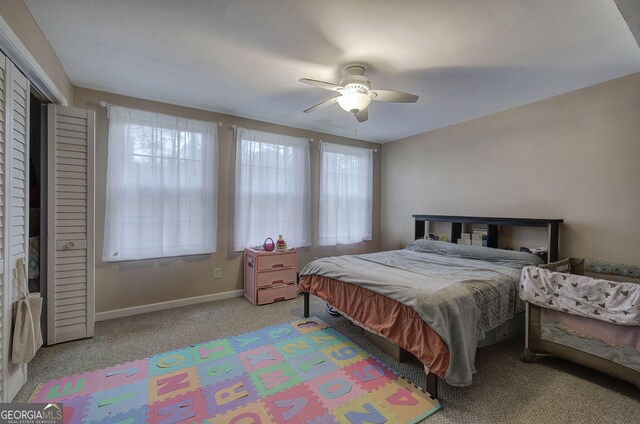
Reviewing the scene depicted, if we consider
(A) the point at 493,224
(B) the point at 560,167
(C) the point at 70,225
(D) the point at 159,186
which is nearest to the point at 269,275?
(D) the point at 159,186

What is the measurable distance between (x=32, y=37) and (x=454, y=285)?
3.26 m

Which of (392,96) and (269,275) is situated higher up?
(392,96)

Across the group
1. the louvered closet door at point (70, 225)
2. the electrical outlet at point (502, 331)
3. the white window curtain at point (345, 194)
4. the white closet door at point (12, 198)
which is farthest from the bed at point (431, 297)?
the white closet door at point (12, 198)

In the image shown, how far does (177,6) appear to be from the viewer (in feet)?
5.39

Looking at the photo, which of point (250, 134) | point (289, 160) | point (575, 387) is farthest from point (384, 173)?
point (575, 387)

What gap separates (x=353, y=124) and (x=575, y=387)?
3415 mm

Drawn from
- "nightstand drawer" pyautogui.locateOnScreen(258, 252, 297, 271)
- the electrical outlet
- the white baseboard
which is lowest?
the white baseboard

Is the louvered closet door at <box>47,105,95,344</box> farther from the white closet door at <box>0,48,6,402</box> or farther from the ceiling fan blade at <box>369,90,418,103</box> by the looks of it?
the ceiling fan blade at <box>369,90,418,103</box>

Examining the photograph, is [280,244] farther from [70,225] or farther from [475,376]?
[475,376]

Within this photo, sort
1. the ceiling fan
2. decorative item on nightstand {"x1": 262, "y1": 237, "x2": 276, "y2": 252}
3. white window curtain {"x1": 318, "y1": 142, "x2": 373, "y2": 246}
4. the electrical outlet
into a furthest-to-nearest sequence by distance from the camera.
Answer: white window curtain {"x1": 318, "y1": 142, "x2": 373, "y2": 246} < decorative item on nightstand {"x1": 262, "y1": 237, "x2": 276, "y2": 252} < the electrical outlet < the ceiling fan

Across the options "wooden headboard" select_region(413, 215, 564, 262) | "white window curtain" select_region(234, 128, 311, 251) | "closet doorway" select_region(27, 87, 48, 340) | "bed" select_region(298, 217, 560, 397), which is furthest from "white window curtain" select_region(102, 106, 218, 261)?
"wooden headboard" select_region(413, 215, 564, 262)

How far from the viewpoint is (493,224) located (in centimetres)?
325

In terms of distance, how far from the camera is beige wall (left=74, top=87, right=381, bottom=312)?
2873 mm

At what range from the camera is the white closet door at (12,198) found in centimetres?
158
